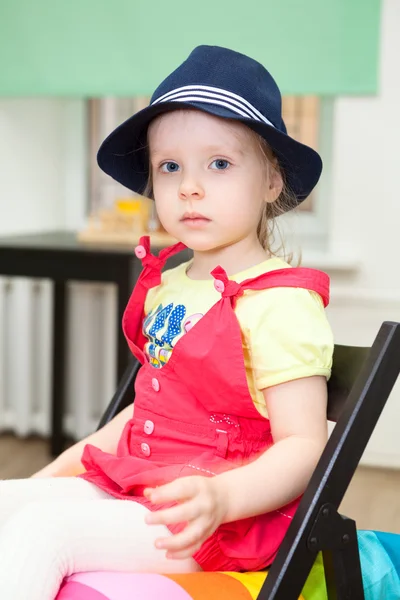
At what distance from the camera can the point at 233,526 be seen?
3.08 feet

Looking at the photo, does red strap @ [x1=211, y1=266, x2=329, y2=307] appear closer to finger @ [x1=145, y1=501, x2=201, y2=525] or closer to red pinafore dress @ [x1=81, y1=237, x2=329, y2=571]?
red pinafore dress @ [x1=81, y1=237, x2=329, y2=571]

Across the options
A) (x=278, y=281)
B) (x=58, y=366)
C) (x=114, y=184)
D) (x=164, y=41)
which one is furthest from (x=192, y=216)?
(x=114, y=184)

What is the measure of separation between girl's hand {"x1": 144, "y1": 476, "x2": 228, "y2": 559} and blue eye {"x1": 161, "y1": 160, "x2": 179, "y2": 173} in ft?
1.34

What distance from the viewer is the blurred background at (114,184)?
7.97ft

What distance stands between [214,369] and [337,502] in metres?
0.20

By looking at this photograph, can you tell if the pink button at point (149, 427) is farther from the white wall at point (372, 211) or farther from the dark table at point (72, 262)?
the white wall at point (372, 211)

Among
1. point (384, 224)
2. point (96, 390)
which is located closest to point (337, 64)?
point (384, 224)

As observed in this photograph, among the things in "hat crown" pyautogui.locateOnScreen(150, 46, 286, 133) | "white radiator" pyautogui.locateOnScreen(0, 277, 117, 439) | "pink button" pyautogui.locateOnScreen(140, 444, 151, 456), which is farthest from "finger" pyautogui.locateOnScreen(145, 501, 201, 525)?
"white radiator" pyautogui.locateOnScreen(0, 277, 117, 439)

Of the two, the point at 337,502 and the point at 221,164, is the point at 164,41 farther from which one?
the point at 337,502

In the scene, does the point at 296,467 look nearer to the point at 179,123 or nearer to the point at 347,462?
the point at 347,462

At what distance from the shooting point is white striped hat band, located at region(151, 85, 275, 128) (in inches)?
37.7

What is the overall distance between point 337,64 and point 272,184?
1491 mm

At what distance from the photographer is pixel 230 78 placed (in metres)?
0.98

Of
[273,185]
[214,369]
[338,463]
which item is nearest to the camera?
[338,463]
